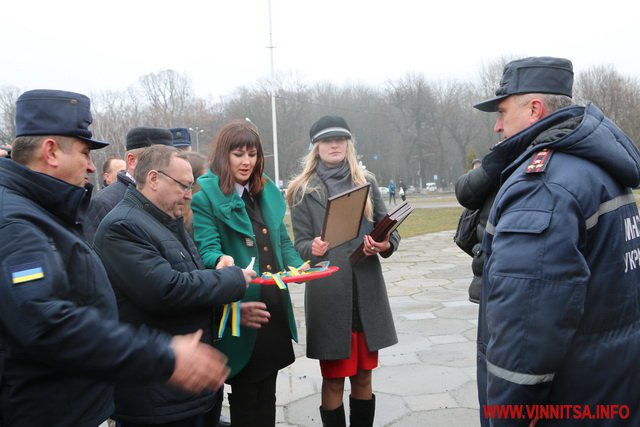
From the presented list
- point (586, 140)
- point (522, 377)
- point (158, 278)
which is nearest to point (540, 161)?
point (586, 140)

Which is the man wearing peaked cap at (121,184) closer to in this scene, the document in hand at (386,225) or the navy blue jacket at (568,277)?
the document in hand at (386,225)

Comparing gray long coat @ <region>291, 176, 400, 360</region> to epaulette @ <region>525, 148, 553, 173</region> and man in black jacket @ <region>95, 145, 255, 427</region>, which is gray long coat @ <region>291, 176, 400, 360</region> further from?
epaulette @ <region>525, 148, 553, 173</region>

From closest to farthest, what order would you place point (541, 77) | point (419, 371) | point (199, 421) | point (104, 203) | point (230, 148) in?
point (541, 77) → point (199, 421) → point (230, 148) → point (104, 203) → point (419, 371)

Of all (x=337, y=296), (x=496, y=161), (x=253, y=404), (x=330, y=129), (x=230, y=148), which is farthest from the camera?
(x=330, y=129)

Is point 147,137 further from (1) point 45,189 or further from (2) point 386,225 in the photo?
(1) point 45,189

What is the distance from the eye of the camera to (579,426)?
185 cm

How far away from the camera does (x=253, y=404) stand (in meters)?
2.92

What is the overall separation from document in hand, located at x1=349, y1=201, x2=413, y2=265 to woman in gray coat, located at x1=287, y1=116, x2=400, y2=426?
4 centimetres

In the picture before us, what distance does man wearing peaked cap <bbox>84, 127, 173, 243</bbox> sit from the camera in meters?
3.87

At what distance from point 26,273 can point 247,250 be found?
55.5 inches

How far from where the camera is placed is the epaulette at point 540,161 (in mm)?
1837

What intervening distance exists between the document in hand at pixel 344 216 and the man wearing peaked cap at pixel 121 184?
1.44 m

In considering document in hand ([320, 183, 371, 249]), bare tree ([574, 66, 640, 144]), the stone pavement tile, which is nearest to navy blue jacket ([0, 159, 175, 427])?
document in hand ([320, 183, 371, 249])

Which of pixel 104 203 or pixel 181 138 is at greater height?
pixel 181 138
